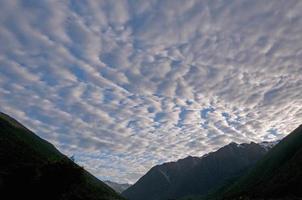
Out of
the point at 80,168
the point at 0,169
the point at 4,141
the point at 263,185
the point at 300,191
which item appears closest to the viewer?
the point at 80,168

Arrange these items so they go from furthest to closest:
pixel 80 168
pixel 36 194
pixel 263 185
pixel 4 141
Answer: pixel 263 185 < pixel 4 141 < pixel 80 168 < pixel 36 194

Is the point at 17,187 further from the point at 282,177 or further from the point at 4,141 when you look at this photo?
the point at 282,177

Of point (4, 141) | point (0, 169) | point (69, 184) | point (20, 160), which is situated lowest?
point (69, 184)

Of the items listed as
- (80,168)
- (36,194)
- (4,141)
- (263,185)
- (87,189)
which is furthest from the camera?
(263,185)

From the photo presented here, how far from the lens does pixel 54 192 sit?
83.5m

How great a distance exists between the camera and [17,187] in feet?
273

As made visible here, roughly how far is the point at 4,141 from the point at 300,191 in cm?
12998

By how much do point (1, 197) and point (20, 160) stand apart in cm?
6919

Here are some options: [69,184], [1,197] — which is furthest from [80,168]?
[1,197]

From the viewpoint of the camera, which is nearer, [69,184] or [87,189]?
[69,184]

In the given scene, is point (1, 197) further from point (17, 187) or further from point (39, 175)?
point (39, 175)

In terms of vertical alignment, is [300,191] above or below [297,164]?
below

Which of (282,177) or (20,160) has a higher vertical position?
(282,177)

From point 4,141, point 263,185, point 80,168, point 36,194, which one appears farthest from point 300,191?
point 4,141
